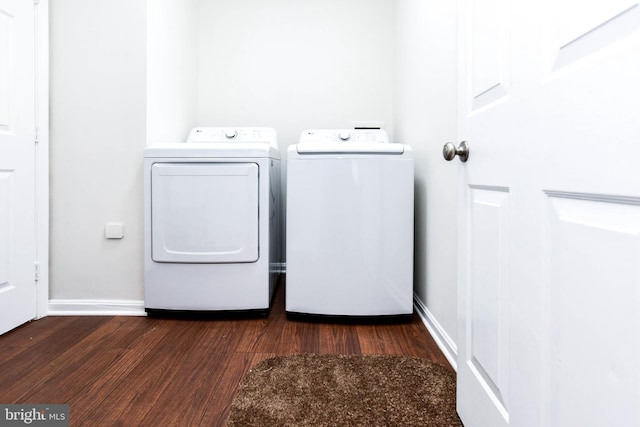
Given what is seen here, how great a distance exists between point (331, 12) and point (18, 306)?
96.2 inches

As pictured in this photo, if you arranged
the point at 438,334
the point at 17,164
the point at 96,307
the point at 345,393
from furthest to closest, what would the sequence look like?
the point at 96,307
the point at 17,164
the point at 438,334
the point at 345,393

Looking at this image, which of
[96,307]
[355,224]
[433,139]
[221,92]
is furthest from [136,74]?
[433,139]

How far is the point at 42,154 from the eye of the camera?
1696 millimetres

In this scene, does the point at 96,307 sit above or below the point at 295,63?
below

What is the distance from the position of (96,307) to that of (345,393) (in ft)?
4.60

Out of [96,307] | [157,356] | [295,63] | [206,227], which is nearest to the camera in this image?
[157,356]

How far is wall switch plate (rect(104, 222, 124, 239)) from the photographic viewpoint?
1766 mm

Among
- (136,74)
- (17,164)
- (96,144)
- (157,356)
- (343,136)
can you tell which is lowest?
(157,356)

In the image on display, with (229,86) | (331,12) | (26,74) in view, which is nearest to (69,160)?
(26,74)

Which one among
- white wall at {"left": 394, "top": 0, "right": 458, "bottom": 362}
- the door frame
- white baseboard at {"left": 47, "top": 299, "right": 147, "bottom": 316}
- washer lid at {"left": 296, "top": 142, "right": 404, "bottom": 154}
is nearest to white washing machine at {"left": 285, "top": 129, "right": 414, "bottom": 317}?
washer lid at {"left": 296, "top": 142, "right": 404, "bottom": 154}

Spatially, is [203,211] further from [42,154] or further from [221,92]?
[221,92]

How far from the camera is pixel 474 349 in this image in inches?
33.5

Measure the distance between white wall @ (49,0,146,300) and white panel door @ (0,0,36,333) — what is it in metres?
0.11

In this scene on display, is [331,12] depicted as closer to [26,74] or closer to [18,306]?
[26,74]
